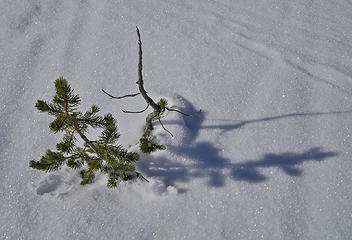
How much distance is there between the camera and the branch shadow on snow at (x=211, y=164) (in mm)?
2299

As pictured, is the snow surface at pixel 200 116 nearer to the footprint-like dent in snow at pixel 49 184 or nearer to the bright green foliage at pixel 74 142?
the footprint-like dent in snow at pixel 49 184

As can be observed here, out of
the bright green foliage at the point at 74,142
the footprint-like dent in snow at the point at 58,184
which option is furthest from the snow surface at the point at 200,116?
the bright green foliage at the point at 74,142

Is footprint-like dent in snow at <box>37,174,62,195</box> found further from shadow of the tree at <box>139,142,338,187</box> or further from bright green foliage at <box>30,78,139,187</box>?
shadow of the tree at <box>139,142,338,187</box>

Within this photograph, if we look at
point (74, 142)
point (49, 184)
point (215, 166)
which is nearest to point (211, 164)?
point (215, 166)

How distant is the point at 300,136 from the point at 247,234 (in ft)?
3.25

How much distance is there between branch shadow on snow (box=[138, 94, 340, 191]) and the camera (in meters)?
2.30

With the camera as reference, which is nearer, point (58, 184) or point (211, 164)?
point (58, 184)

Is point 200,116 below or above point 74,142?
below

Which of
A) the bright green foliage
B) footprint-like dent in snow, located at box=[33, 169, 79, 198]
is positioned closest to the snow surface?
footprint-like dent in snow, located at box=[33, 169, 79, 198]

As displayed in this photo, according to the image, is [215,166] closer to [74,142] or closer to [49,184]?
[74,142]

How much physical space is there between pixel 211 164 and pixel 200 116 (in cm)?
45

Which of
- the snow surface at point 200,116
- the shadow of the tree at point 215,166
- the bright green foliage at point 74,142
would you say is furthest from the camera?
the shadow of the tree at point 215,166

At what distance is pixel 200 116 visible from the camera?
2.60m

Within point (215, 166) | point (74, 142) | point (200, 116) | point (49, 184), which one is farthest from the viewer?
point (200, 116)
